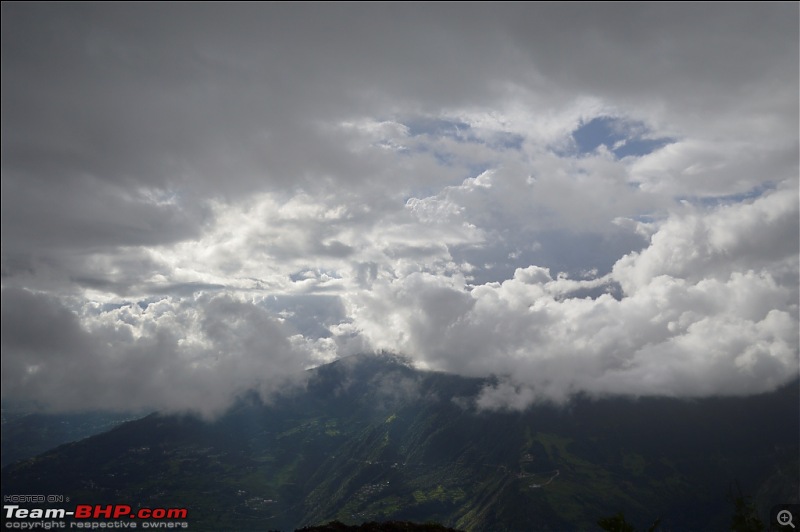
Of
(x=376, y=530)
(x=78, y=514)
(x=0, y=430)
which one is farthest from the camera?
(x=0, y=430)

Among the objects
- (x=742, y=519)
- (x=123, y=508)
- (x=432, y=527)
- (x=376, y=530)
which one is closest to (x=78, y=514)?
(x=123, y=508)

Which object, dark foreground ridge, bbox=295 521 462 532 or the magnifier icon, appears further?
the magnifier icon

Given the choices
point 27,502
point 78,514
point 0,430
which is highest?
point 0,430

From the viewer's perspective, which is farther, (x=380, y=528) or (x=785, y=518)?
(x=785, y=518)

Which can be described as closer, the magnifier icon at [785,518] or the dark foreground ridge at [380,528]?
the dark foreground ridge at [380,528]

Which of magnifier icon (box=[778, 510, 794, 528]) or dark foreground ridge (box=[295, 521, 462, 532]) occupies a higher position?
dark foreground ridge (box=[295, 521, 462, 532])

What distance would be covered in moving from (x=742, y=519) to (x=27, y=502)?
20454 cm

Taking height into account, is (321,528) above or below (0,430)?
below

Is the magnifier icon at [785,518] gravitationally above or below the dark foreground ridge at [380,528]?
below

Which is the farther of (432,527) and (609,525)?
(432,527)

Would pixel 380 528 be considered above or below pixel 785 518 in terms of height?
above

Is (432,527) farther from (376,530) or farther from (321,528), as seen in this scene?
(321,528)

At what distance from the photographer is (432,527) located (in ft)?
308

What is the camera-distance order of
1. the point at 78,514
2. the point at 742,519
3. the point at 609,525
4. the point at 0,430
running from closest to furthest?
the point at 609,525, the point at 742,519, the point at 78,514, the point at 0,430
